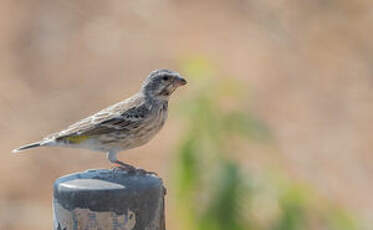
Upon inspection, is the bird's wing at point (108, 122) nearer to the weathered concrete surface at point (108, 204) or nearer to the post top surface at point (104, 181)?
the post top surface at point (104, 181)

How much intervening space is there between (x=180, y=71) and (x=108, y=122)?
479cm

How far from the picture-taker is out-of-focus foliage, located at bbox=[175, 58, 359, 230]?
7.96 meters

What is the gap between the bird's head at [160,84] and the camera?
230 inches

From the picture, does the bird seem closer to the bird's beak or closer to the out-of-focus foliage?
the bird's beak

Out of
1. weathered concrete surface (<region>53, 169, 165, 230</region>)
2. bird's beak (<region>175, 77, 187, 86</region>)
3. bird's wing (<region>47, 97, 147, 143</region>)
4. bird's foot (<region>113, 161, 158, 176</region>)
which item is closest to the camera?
weathered concrete surface (<region>53, 169, 165, 230</region>)

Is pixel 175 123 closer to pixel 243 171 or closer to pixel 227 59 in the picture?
pixel 227 59

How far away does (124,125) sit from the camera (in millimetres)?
5629

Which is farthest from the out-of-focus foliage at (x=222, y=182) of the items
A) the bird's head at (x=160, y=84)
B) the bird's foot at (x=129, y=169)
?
the bird's foot at (x=129, y=169)

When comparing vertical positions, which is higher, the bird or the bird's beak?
the bird's beak

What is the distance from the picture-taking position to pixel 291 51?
1625cm

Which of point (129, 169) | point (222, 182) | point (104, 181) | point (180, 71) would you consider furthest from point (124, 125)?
point (180, 71)

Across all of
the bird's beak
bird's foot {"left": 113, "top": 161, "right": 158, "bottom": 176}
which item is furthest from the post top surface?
the bird's beak

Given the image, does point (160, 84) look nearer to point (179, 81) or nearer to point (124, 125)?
point (179, 81)

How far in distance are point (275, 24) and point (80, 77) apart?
4.15m
